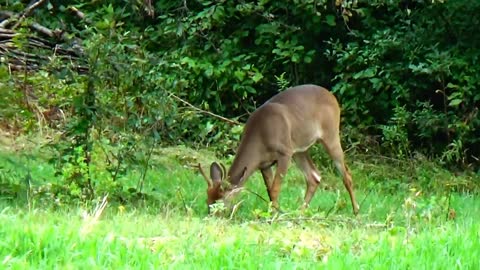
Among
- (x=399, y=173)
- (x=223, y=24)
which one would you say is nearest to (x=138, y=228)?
(x=399, y=173)

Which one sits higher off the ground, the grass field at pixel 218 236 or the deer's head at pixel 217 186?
the grass field at pixel 218 236

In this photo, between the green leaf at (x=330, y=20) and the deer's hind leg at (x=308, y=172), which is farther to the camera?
the green leaf at (x=330, y=20)

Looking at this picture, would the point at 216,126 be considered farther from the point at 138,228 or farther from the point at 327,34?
the point at 138,228

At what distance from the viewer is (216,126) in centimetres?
1571

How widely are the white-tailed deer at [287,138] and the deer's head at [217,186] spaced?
2.7 inches

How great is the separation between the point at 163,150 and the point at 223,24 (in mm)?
3677

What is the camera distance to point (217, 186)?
10297 mm

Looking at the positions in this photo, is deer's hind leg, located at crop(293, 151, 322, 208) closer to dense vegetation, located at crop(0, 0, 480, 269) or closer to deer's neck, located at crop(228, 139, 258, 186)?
dense vegetation, located at crop(0, 0, 480, 269)

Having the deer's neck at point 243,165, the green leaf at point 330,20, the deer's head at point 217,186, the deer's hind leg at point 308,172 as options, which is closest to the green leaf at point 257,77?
the green leaf at point 330,20

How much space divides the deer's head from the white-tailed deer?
68mm

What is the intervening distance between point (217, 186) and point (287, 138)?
62.9 inches

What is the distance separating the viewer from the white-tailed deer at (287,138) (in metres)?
11.2

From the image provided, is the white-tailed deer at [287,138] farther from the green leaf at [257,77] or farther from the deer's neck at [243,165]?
the green leaf at [257,77]

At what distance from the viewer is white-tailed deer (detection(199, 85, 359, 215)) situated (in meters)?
11.2
